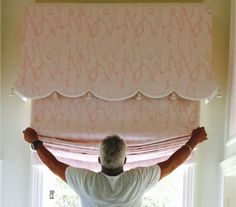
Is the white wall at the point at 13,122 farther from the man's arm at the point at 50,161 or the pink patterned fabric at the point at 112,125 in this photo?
the man's arm at the point at 50,161

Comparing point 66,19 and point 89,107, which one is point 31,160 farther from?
point 66,19

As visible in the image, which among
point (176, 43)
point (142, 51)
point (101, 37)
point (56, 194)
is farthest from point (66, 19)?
point (56, 194)

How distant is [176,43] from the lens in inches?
113

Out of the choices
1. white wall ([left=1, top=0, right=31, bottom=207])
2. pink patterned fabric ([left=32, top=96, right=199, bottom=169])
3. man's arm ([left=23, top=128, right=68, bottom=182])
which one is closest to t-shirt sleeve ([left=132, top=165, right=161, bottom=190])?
man's arm ([left=23, top=128, right=68, bottom=182])

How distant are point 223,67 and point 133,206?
1173mm

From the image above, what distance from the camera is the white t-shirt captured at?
7.12ft

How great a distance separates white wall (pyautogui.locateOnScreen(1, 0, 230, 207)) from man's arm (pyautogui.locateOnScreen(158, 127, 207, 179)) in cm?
39

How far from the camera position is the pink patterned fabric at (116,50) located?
2.85 meters

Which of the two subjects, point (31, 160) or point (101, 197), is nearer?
point (101, 197)

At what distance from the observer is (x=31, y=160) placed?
2943mm

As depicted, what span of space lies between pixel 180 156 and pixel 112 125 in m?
0.58

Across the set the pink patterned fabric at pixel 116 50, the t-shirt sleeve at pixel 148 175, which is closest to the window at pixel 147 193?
the pink patterned fabric at pixel 116 50

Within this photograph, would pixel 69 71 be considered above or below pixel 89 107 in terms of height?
above

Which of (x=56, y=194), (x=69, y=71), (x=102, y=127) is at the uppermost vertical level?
(x=69, y=71)
